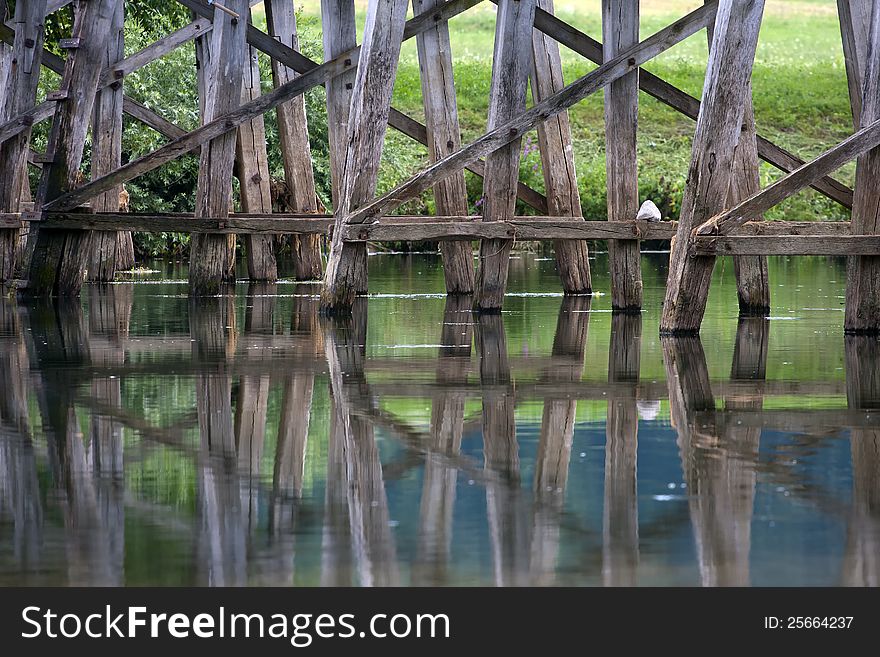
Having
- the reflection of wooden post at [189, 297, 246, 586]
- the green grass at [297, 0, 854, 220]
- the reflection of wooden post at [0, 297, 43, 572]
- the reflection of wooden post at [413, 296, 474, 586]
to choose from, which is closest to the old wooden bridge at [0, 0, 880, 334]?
the reflection of wooden post at [413, 296, 474, 586]

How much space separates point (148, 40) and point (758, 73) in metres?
22.0

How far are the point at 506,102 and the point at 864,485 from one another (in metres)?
7.22

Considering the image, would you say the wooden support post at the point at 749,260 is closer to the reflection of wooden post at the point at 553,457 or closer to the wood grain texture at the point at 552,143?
the wood grain texture at the point at 552,143

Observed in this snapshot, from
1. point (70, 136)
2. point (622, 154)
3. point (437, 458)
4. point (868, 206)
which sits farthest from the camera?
point (70, 136)

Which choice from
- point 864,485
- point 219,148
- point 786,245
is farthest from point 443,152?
point 864,485

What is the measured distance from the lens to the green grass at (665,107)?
27.4 metres

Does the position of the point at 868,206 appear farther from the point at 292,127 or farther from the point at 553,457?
the point at 292,127

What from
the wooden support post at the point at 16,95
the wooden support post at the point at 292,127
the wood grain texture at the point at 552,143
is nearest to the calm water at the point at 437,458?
the wood grain texture at the point at 552,143

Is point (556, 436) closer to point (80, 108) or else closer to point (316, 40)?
point (80, 108)

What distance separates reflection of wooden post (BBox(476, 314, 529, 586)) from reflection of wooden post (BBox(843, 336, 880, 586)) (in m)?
0.75

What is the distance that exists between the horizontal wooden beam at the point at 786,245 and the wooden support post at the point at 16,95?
7333 mm

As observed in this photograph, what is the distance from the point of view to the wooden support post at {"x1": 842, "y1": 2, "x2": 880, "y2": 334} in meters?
9.18

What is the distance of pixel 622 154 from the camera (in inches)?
482
